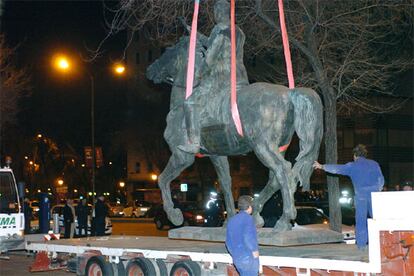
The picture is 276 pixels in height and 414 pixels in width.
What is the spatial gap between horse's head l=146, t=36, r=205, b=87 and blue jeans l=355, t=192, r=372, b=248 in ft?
11.9

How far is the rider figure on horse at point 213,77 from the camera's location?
1132 cm

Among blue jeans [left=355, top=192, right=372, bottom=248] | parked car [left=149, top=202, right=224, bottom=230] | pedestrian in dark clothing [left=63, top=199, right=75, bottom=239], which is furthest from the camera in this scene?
parked car [left=149, top=202, right=224, bottom=230]

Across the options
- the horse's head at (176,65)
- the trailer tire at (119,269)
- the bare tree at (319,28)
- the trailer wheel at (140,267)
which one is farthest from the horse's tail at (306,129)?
the bare tree at (319,28)

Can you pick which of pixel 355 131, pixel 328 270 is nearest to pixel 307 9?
pixel 328 270

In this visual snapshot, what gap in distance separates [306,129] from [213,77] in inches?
81.0

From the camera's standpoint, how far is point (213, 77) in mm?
11453

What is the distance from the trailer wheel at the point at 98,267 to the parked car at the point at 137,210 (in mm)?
40689

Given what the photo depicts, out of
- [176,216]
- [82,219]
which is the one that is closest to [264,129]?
[176,216]

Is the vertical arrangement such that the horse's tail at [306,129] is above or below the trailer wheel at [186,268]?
above

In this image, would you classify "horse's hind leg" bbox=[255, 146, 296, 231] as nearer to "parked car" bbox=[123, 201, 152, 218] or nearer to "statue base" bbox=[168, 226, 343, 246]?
"statue base" bbox=[168, 226, 343, 246]

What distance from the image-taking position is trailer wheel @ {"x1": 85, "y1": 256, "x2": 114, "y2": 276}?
11.1 meters

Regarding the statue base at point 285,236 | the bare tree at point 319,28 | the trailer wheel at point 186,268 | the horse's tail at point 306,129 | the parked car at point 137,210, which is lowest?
the parked car at point 137,210

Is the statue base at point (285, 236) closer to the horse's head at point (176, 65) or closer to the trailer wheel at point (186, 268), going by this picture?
the trailer wheel at point (186, 268)

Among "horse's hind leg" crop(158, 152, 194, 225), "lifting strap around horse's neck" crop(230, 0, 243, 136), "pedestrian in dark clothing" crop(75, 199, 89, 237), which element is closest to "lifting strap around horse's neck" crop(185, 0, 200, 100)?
"lifting strap around horse's neck" crop(230, 0, 243, 136)
